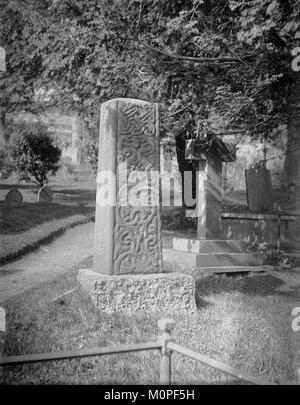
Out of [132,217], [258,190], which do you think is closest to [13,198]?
[258,190]

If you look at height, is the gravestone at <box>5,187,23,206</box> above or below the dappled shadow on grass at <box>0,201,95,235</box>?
above

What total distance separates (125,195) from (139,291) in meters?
1.13

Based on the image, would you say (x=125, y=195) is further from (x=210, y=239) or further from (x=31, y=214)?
(x=31, y=214)

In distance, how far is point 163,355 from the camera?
2.96 m

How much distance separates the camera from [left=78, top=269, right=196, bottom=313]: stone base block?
587 cm

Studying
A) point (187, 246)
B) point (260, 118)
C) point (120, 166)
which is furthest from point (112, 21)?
point (187, 246)

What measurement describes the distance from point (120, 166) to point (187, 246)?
3.52m

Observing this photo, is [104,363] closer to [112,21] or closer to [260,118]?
[112,21]

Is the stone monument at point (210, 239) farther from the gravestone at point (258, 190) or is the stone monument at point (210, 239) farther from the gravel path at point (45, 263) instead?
the gravestone at point (258, 190)

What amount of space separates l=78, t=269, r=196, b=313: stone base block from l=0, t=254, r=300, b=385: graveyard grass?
0.45 ft

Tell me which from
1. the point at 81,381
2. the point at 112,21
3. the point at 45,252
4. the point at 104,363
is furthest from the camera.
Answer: the point at 45,252

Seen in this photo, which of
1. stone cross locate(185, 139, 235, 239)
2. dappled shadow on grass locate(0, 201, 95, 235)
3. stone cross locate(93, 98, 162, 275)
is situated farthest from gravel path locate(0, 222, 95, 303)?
stone cross locate(185, 139, 235, 239)

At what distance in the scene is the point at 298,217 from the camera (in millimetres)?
13109

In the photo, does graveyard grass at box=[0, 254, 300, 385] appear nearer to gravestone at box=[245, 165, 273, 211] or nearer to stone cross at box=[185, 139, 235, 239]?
stone cross at box=[185, 139, 235, 239]
